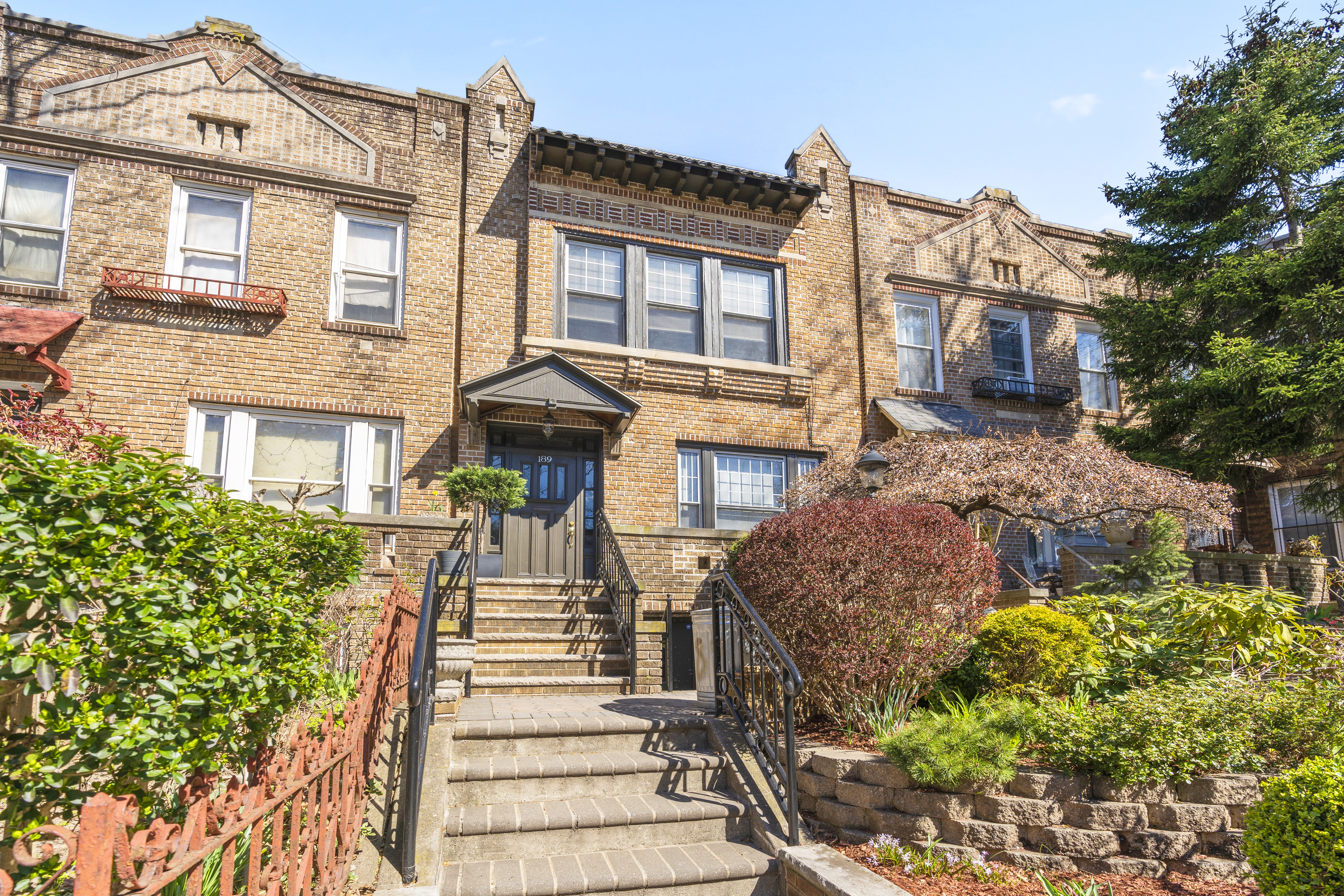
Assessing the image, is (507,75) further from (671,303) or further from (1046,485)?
(1046,485)

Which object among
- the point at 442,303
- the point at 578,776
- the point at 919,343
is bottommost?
the point at 578,776

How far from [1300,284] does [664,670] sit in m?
11.0

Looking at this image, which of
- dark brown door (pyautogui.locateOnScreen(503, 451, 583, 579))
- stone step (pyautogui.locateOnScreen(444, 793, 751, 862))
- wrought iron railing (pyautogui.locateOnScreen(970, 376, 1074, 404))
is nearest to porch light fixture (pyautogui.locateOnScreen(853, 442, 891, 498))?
dark brown door (pyautogui.locateOnScreen(503, 451, 583, 579))

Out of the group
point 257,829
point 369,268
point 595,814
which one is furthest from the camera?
point 369,268

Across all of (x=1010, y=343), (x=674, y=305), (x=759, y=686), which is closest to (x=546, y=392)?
(x=674, y=305)

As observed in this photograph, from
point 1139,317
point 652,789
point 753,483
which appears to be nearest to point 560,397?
point 753,483

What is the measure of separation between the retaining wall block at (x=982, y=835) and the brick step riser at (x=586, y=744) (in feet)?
6.12

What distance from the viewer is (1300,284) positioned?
11750 mm

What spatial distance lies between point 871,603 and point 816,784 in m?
1.31

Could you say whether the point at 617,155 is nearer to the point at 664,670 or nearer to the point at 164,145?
the point at 164,145

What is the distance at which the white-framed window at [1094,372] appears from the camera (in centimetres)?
1533

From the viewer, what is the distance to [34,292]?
391 inches

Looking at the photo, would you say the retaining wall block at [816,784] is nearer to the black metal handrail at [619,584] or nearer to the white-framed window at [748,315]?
the black metal handrail at [619,584]

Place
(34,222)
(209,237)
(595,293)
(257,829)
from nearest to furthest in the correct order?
1. (257,829)
2. (34,222)
3. (209,237)
4. (595,293)
